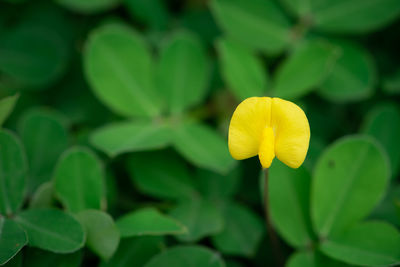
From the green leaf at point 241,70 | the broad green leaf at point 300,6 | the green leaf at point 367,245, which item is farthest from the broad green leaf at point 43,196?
the broad green leaf at point 300,6

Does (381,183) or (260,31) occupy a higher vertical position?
(260,31)

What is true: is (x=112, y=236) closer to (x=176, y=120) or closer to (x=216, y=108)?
(x=176, y=120)

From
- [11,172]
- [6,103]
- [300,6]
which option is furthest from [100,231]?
[300,6]

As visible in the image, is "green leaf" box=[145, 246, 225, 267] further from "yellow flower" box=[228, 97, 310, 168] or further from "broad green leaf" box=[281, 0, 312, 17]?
"broad green leaf" box=[281, 0, 312, 17]

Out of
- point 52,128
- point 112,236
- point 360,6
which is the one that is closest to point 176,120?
point 52,128

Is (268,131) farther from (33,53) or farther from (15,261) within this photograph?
(33,53)
